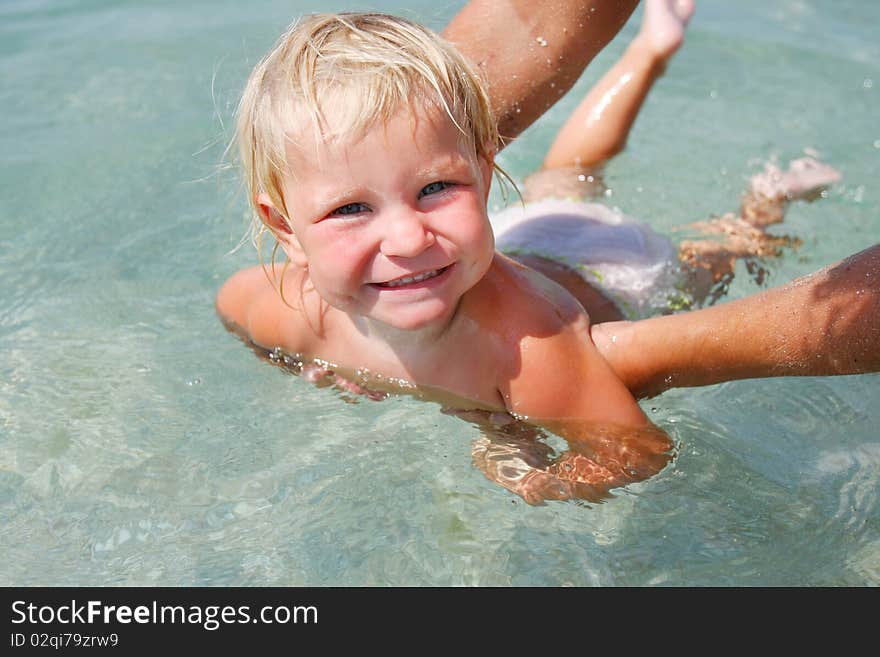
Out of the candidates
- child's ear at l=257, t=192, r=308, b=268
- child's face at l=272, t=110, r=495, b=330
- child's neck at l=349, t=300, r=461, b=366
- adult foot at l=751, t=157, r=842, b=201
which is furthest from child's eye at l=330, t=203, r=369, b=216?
adult foot at l=751, t=157, r=842, b=201

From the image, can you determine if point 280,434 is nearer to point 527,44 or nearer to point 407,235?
point 407,235

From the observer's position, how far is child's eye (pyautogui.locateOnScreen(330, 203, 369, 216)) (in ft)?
8.25

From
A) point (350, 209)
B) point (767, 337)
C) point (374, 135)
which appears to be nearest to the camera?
point (374, 135)

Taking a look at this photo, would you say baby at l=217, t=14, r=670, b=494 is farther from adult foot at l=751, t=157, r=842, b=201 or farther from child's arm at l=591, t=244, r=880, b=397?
adult foot at l=751, t=157, r=842, b=201

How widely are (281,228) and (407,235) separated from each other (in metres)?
0.47

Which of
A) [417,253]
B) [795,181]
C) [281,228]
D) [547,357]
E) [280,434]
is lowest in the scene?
[280,434]

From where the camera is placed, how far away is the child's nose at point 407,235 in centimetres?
246

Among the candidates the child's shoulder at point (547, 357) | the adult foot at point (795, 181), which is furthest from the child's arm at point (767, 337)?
the adult foot at point (795, 181)

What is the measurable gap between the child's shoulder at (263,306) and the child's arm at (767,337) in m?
0.88

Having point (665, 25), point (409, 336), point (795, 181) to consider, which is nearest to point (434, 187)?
point (409, 336)

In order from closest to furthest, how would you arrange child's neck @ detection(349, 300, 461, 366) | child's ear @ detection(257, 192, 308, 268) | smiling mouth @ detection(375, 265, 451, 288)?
smiling mouth @ detection(375, 265, 451, 288) < child's ear @ detection(257, 192, 308, 268) < child's neck @ detection(349, 300, 461, 366)

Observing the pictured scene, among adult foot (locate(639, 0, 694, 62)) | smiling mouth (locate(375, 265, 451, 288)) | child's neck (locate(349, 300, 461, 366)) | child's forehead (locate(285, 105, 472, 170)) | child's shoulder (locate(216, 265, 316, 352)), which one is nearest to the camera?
child's forehead (locate(285, 105, 472, 170))

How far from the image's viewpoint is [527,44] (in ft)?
10.7
